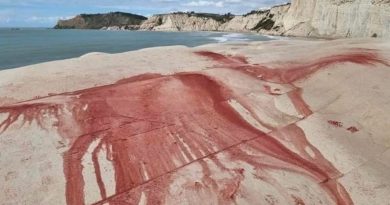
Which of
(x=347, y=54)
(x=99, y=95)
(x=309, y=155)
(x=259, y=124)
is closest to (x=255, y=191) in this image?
(x=309, y=155)

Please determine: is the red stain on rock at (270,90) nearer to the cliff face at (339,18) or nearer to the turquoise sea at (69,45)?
the turquoise sea at (69,45)

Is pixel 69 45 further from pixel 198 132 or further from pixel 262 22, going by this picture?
pixel 262 22

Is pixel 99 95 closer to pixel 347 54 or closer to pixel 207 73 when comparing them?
pixel 207 73

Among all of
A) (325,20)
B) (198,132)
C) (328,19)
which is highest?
(198,132)

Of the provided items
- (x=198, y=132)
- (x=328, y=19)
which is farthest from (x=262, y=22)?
(x=198, y=132)

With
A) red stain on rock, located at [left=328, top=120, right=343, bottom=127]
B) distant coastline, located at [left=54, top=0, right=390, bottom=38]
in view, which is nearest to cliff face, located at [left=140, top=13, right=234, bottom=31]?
distant coastline, located at [left=54, top=0, right=390, bottom=38]

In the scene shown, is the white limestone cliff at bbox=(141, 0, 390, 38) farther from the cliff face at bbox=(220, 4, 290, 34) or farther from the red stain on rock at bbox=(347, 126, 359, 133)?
the red stain on rock at bbox=(347, 126, 359, 133)

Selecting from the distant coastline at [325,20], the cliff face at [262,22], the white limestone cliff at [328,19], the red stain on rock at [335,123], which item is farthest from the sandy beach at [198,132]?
the cliff face at [262,22]
